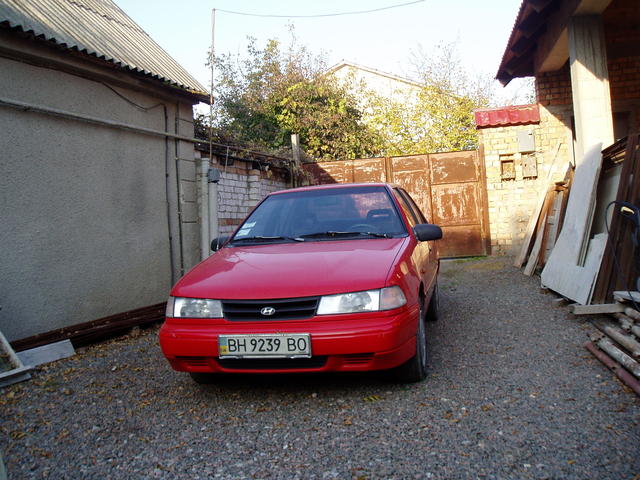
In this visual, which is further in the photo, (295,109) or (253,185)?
(295,109)

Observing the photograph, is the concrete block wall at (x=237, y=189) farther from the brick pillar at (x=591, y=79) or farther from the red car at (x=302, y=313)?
the brick pillar at (x=591, y=79)

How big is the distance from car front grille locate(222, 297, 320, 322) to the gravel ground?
60 cm

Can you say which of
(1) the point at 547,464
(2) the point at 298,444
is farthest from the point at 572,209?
(2) the point at 298,444

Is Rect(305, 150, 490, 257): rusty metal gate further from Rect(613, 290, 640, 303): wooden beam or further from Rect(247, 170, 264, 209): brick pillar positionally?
Rect(613, 290, 640, 303): wooden beam

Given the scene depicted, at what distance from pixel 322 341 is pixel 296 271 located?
522 mm

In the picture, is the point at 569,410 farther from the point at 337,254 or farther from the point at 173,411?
the point at 173,411

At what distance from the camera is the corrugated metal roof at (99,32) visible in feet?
17.1

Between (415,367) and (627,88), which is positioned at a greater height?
(627,88)

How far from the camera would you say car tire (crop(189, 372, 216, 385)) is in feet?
12.0

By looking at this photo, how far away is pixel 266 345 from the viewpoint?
10.0 feet

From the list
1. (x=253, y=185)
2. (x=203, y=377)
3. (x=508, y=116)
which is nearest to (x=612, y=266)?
(x=203, y=377)

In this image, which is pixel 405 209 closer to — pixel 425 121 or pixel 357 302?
pixel 357 302

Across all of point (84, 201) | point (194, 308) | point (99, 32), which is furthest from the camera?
point (99, 32)

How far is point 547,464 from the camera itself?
2.33 m
